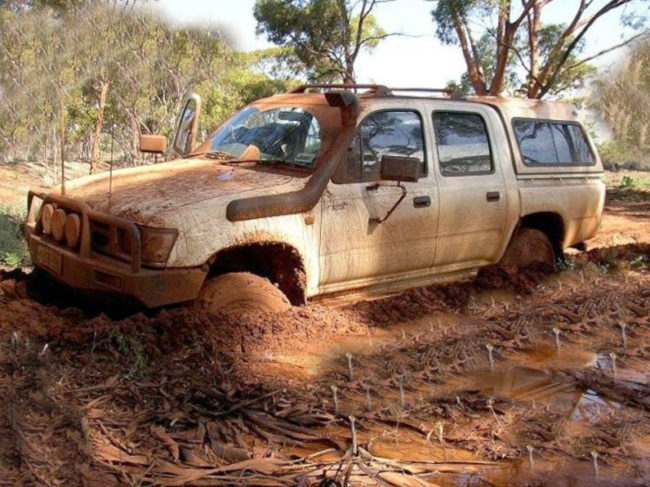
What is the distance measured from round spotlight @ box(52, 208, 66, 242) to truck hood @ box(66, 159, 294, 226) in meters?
0.18

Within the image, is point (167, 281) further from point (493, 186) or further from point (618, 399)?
point (493, 186)

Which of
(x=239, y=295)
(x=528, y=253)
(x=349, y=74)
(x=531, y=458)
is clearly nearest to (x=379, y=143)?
(x=239, y=295)

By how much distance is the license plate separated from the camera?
4770mm

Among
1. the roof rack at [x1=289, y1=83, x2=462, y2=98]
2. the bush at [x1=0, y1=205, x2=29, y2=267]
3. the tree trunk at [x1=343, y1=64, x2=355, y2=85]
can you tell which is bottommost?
the bush at [x1=0, y1=205, x2=29, y2=267]

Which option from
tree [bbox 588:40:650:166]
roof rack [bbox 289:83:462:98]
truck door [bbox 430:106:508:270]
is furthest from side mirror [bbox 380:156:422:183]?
tree [bbox 588:40:650:166]

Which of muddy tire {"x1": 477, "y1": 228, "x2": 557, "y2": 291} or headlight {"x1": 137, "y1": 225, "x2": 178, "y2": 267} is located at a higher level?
headlight {"x1": 137, "y1": 225, "x2": 178, "y2": 267}

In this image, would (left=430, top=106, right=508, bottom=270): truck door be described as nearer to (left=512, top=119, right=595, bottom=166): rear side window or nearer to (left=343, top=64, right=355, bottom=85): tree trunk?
(left=512, top=119, right=595, bottom=166): rear side window

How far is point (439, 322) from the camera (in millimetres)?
5492

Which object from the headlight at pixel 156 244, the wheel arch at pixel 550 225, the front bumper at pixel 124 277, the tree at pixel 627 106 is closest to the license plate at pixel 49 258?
the front bumper at pixel 124 277

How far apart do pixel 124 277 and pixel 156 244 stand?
268 millimetres

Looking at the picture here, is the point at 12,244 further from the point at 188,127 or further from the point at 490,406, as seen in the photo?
the point at 490,406

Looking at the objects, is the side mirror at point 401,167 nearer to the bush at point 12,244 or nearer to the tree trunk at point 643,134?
the bush at point 12,244

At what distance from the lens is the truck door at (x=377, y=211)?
523 centimetres

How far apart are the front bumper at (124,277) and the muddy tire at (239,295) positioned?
0.18 metres
